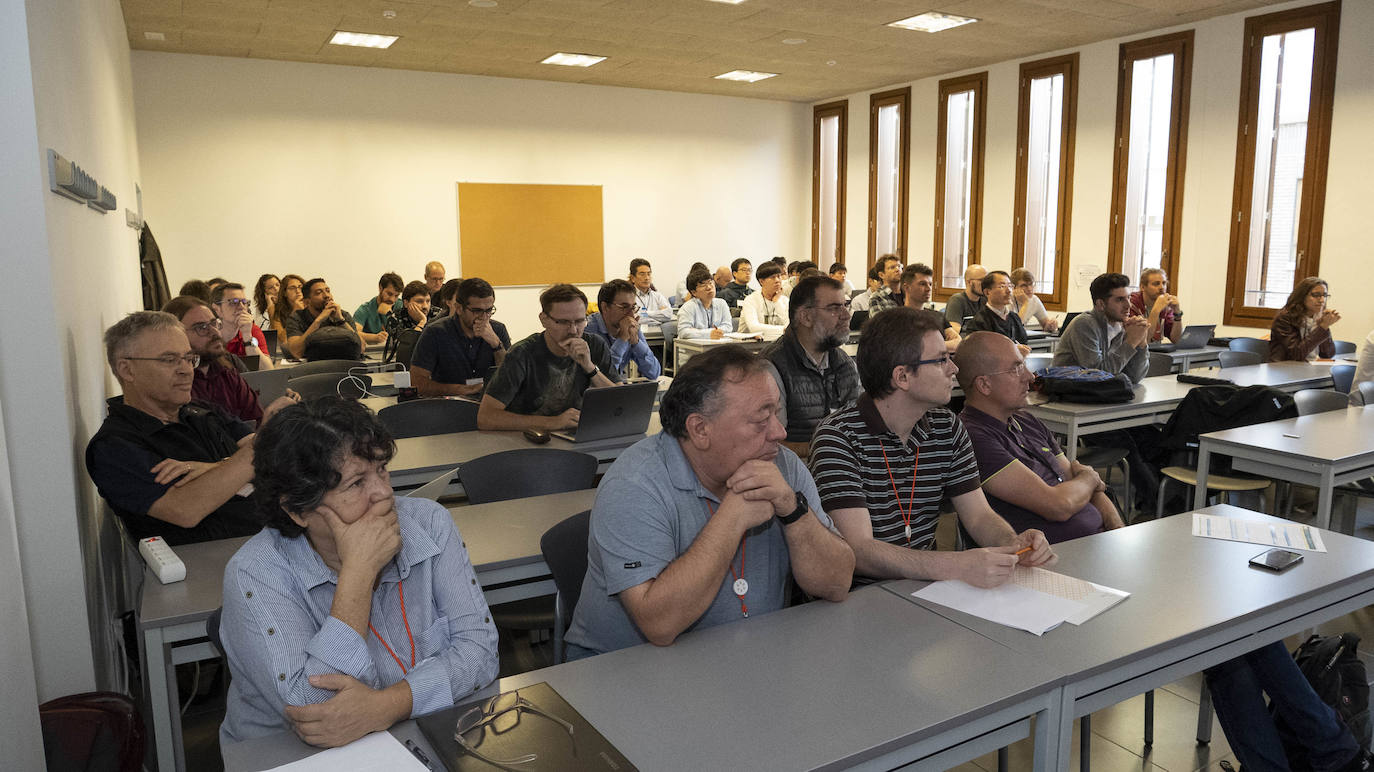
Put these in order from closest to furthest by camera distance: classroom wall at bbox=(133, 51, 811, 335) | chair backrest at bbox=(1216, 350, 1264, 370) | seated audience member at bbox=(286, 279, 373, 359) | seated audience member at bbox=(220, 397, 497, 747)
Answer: seated audience member at bbox=(220, 397, 497, 747) → seated audience member at bbox=(286, 279, 373, 359) → chair backrest at bbox=(1216, 350, 1264, 370) → classroom wall at bbox=(133, 51, 811, 335)

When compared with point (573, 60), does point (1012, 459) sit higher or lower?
lower

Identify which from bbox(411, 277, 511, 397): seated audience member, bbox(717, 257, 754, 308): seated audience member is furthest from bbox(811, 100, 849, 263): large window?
bbox(411, 277, 511, 397): seated audience member

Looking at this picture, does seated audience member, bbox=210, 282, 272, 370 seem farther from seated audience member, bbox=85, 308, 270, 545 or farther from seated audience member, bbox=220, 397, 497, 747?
seated audience member, bbox=220, 397, 497, 747

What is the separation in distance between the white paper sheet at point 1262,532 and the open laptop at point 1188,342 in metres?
5.10

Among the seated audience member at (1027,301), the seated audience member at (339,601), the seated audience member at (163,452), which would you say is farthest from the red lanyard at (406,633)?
the seated audience member at (1027,301)

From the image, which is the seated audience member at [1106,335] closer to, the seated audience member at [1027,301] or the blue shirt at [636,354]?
the blue shirt at [636,354]

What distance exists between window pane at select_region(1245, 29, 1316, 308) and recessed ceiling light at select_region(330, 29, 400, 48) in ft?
26.9

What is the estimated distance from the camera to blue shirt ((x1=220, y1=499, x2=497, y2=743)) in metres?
1.54

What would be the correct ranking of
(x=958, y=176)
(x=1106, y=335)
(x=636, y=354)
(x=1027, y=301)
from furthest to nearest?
1. (x=958, y=176)
2. (x=1027, y=301)
3. (x=1106, y=335)
4. (x=636, y=354)

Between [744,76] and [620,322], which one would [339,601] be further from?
[744,76]

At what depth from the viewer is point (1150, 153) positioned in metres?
A: 9.20

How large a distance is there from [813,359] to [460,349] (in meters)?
2.20

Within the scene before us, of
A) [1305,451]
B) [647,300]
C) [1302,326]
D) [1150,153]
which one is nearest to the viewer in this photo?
[1305,451]

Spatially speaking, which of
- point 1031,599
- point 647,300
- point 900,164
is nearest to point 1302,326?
point 1031,599
